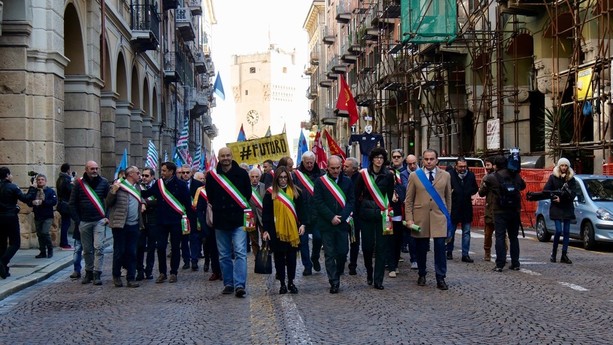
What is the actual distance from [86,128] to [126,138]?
21.8 feet

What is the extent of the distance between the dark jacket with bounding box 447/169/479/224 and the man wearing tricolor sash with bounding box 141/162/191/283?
4.54 m

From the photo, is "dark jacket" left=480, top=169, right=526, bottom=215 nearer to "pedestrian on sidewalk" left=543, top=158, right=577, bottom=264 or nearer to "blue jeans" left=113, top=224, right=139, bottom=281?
"pedestrian on sidewalk" left=543, top=158, right=577, bottom=264

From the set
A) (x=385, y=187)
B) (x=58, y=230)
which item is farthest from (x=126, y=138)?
(x=385, y=187)

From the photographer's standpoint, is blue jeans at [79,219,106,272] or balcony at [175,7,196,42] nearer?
blue jeans at [79,219,106,272]

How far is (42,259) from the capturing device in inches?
638

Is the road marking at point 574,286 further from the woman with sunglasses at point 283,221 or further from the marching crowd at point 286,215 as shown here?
the woman with sunglasses at point 283,221

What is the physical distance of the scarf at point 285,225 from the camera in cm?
1052

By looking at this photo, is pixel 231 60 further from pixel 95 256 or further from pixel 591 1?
pixel 95 256

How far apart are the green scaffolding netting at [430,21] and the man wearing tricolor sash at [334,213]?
22.4m

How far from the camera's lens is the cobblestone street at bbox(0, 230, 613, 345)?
798 centimetres

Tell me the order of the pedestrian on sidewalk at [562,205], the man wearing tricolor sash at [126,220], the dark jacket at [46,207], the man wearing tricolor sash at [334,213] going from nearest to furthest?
the man wearing tricolor sash at [334,213] → the man wearing tricolor sash at [126,220] → the pedestrian on sidewalk at [562,205] → the dark jacket at [46,207]

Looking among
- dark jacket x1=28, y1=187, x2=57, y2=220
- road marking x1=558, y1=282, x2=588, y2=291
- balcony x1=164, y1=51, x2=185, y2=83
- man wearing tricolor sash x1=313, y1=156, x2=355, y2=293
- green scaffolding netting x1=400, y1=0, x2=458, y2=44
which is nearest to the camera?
man wearing tricolor sash x1=313, y1=156, x2=355, y2=293

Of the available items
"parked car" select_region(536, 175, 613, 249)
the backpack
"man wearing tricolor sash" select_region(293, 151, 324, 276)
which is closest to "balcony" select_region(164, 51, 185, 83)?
"parked car" select_region(536, 175, 613, 249)

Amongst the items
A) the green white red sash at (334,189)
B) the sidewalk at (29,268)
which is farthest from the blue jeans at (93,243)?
the green white red sash at (334,189)
